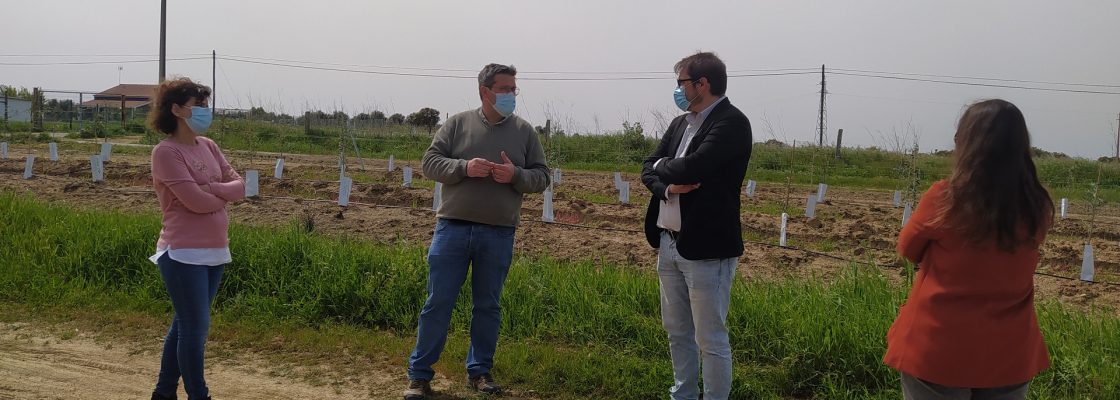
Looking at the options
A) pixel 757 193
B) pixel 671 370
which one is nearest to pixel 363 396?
pixel 671 370

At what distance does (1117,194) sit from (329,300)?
2099cm

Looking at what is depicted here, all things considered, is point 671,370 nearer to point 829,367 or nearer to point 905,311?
point 829,367

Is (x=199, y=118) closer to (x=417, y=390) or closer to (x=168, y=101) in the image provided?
(x=168, y=101)

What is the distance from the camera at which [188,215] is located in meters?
3.64

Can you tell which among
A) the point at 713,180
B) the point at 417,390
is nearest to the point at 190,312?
the point at 417,390

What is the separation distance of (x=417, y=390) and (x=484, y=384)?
0.35m

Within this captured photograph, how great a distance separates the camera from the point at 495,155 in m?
4.22

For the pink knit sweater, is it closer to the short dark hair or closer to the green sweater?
the green sweater

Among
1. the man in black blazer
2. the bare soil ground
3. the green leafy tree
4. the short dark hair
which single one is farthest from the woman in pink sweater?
the green leafy tree

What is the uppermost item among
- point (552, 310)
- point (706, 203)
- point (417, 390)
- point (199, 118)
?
point (199, 118)

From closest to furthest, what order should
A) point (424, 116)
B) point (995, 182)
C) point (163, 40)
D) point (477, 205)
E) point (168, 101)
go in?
point (995, 182) < point (168, 101) < point (477, 205) < point (163, 40) < point (424, 116)

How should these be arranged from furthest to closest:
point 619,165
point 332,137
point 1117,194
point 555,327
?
point 332,137 < point 619,165 < point 1117,194 < point 555,327

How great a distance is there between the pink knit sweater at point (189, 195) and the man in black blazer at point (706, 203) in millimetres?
1951

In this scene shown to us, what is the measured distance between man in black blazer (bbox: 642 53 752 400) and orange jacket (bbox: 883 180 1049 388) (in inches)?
42.3
